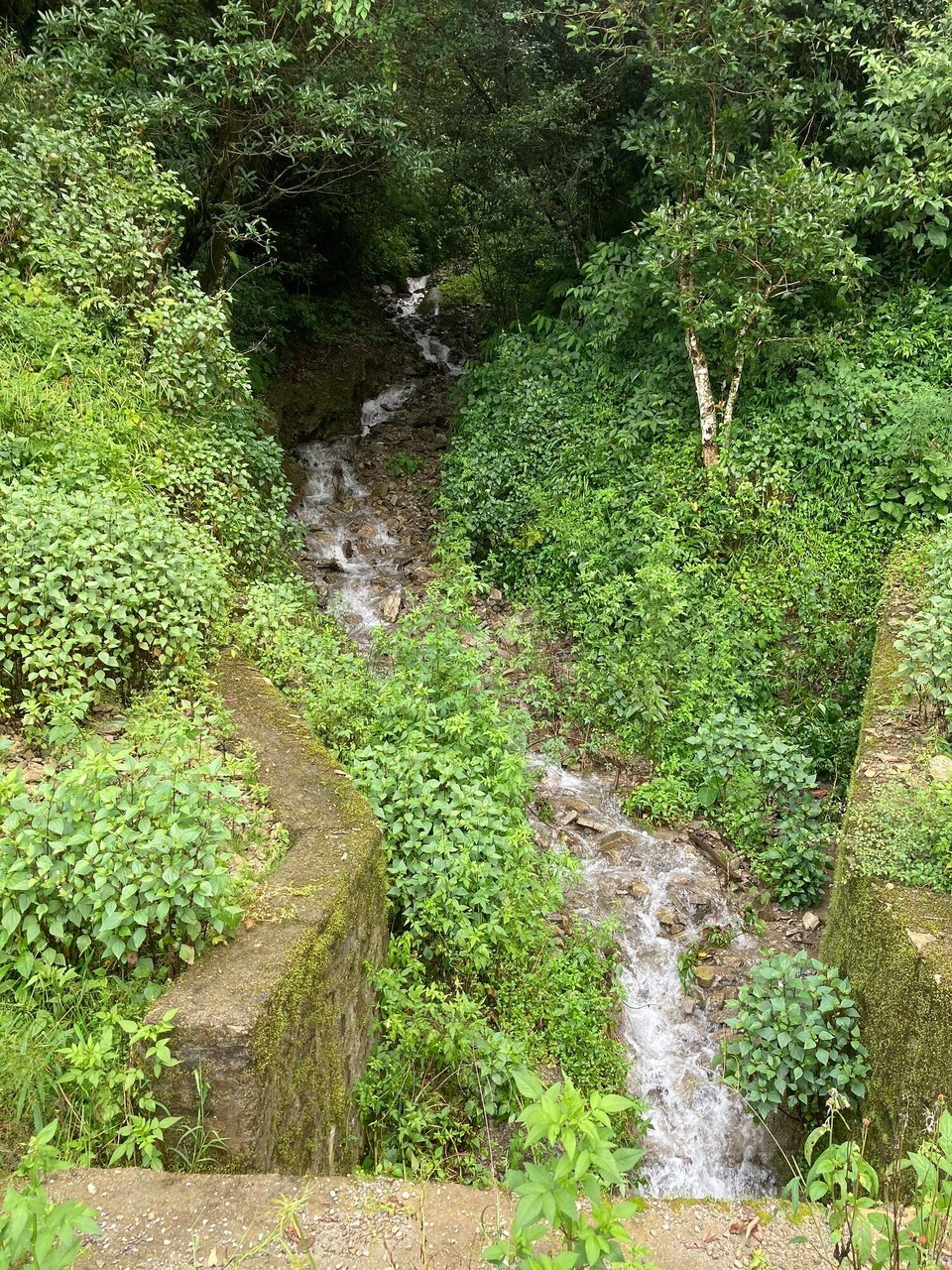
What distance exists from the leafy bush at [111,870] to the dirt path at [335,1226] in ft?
2.87

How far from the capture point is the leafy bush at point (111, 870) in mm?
3283

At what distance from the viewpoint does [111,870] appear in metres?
3.30

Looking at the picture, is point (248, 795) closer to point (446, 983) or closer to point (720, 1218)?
point (446, 983)

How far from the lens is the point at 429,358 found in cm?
1561

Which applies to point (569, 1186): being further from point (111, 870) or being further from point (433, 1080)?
point (433, 1080)

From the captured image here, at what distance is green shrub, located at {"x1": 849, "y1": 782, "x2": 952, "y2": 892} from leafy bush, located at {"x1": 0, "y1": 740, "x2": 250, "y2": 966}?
11.9 feet

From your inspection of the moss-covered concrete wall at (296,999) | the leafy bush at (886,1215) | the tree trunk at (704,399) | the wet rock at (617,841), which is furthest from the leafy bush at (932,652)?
the moss-covered concrete wall at (296,999)

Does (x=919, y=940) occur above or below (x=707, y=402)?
below

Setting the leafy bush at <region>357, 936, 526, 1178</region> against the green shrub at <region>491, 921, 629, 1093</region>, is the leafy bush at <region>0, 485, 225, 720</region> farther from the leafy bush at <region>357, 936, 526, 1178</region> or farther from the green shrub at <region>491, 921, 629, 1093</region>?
the green shrub at <region>491, 921, 629, 1093</region>

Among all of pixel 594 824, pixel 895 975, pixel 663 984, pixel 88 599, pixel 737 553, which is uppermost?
pixel 737 553

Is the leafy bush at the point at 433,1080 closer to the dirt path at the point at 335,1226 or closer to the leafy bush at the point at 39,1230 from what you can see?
the dirt path at the point at 335,1226

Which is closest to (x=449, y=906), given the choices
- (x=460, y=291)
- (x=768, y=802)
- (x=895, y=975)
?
(x=895, y=975)

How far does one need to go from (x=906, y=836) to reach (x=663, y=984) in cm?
211

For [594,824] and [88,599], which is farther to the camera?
[594,824]
